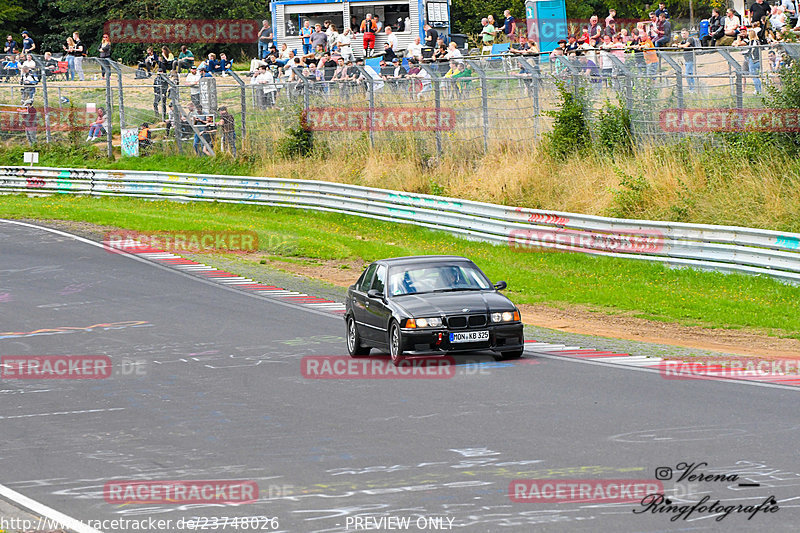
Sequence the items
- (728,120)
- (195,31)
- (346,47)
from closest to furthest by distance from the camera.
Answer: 1. (728,120)
2. (346,47)
3. (195,31)

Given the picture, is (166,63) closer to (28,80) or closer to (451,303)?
(28,80)

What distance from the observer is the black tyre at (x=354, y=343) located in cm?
1527

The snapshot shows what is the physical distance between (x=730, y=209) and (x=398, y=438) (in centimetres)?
1414

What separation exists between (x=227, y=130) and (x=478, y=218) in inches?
542

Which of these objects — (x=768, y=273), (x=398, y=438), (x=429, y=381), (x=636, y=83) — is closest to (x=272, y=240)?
(x=636, y=83)

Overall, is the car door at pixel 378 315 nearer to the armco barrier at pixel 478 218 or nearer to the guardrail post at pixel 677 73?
the armco barrier at pixel 478 218

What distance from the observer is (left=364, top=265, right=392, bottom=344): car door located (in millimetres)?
14500

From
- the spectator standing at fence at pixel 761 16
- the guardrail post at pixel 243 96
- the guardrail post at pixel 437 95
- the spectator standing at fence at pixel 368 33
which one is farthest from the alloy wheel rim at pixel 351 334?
the spectator standing at fence at pixel 368 33

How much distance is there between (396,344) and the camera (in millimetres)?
14172

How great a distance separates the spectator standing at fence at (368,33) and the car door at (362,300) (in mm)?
27579

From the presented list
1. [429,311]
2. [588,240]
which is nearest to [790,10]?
[588,240]

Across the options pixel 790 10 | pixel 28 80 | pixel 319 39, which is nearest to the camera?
pixel 790 10

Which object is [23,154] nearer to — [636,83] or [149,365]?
[636,83]

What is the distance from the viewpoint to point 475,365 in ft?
46.3
